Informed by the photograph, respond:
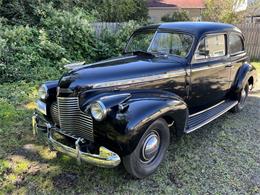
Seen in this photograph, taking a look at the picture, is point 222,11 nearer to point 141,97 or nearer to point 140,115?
point 141,97

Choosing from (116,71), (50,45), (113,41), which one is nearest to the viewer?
(116,71)

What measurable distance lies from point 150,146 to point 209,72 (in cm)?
192

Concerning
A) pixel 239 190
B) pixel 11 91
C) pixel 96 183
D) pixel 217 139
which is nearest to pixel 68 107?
pixel 96 183

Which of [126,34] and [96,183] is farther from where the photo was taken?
[126,34]

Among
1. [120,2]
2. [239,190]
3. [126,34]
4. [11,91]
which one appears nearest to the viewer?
[239,190]

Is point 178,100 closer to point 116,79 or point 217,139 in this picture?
point 116,79

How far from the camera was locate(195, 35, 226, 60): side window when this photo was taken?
4551 mm

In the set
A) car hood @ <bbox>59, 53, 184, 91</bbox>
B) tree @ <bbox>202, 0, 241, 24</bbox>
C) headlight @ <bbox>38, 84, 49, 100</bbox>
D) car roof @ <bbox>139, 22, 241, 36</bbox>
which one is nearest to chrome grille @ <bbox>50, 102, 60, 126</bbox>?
headlight @ <bbox>38, 84, 49, 100</bbox>

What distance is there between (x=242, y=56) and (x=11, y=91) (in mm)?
5078

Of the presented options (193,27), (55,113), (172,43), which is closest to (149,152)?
(55,113)

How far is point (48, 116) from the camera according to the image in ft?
13.0

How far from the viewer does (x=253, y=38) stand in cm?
1202

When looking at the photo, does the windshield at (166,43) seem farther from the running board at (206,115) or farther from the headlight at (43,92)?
the headlight at (43,92)

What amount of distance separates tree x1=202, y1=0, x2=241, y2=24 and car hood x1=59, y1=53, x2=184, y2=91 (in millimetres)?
12731
